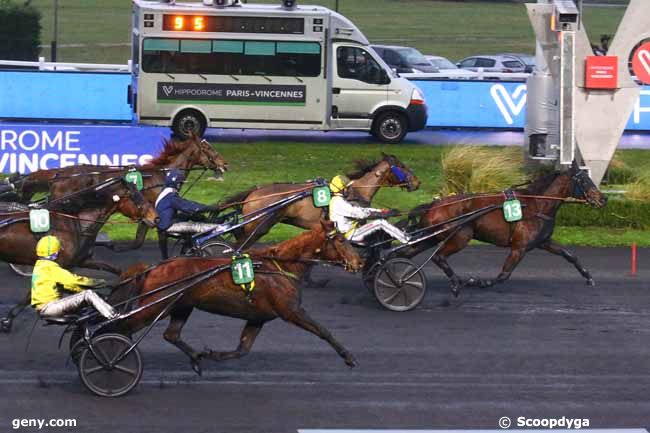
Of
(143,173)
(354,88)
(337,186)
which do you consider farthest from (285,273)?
(354,88)

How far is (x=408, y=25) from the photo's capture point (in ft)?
172

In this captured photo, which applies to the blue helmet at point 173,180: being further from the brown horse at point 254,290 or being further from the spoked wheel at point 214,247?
the brown horse at point 254,290

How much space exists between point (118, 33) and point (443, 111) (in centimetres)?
Result: 2287

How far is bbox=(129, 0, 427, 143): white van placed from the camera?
2606 cm

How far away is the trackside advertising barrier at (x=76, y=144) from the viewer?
19797 millimetres

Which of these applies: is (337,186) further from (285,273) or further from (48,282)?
(48,282)

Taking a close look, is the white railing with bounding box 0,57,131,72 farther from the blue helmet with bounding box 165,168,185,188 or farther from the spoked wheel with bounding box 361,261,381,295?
the spoked wheel with bounding box 361,261,381,295

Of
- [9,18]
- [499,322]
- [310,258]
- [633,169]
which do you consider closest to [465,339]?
[499,322]

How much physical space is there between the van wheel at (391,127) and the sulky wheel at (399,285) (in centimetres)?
1369

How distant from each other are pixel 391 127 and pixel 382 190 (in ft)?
20.9

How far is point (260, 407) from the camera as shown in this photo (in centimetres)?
998

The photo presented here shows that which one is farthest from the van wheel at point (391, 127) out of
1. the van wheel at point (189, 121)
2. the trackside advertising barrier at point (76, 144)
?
the trackside advertising barrier at point (76, 144)

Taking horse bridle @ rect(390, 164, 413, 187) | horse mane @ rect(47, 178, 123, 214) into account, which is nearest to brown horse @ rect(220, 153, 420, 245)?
horse bridle @ rect(390, 164, 413, 187)

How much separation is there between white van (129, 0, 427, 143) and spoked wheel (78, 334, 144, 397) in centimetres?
1640
